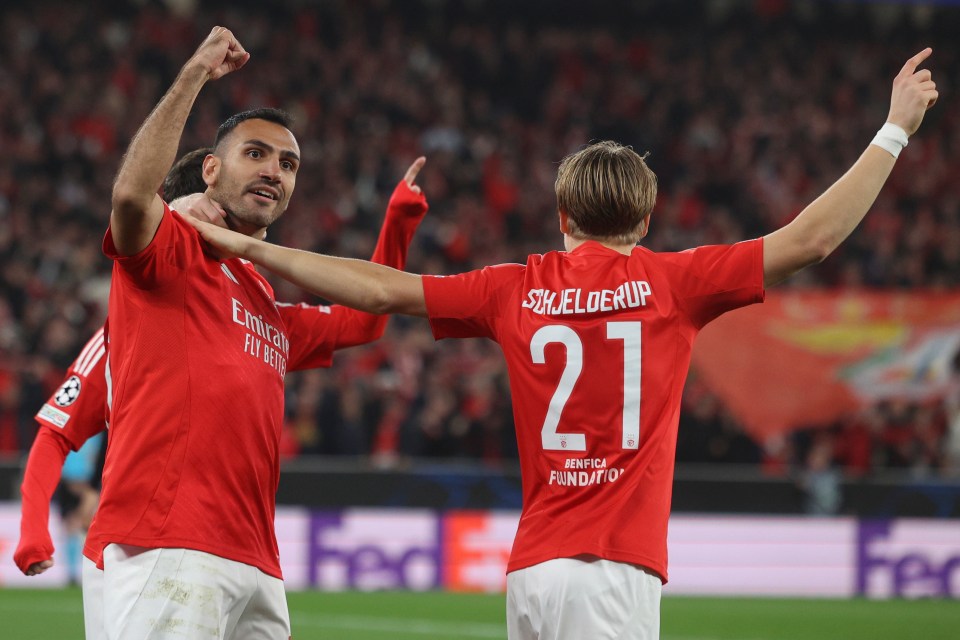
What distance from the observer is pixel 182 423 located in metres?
3.73

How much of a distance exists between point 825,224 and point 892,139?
0.34 metres

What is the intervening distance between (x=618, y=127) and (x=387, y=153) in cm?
439

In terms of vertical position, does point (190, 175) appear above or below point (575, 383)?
above

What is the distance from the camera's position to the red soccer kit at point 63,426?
438cm

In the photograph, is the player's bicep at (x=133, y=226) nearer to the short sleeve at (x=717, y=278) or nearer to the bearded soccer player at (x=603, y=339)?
the bearded soccer player at (x=603, y=339)

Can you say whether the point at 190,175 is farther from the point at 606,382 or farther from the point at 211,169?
the point at 606,382

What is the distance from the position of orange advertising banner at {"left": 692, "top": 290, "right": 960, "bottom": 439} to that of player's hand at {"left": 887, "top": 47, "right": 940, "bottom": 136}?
11518 millimetres

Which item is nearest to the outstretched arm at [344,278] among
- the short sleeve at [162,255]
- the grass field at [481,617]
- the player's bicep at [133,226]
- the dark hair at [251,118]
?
the short sleeve at [162,255]

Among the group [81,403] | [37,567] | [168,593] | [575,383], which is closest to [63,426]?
[81,403]

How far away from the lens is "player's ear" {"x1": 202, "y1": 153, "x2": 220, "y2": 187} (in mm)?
4156

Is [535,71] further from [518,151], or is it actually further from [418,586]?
[418,586]

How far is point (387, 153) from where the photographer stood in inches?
776

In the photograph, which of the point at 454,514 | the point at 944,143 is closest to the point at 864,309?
the point at 454,514

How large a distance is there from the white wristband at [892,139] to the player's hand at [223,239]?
181 centimetres
